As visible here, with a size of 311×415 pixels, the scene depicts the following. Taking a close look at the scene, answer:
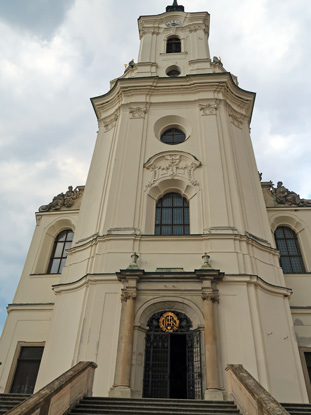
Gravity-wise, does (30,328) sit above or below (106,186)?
below

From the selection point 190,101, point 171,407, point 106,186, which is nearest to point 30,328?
point 106,186

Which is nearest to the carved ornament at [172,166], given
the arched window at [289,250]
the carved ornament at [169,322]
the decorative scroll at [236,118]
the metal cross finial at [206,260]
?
the metal cross finial at [206,260]

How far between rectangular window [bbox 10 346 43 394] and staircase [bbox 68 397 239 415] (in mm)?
5746

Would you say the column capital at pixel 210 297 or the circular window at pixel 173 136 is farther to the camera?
the circular window at pixel 173 136

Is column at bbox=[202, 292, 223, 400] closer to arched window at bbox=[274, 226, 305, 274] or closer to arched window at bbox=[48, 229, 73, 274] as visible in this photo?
arched window at bbox=[274, 226, 305, 274]

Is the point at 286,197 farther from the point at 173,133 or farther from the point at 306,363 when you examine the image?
the point at 306,363

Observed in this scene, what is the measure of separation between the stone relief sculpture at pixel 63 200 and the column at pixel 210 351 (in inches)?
365

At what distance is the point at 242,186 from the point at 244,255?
378 cm

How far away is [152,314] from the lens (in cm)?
1227

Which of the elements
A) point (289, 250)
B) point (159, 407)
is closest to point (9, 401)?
point (159, 407)

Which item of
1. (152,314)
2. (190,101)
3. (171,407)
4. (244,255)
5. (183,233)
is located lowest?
(171,407)

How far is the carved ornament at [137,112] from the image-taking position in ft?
61.3

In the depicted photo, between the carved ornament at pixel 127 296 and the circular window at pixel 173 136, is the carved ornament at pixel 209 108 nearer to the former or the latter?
the circular window at pixel 173 136

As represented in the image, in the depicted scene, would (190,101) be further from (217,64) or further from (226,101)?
(217,64)
